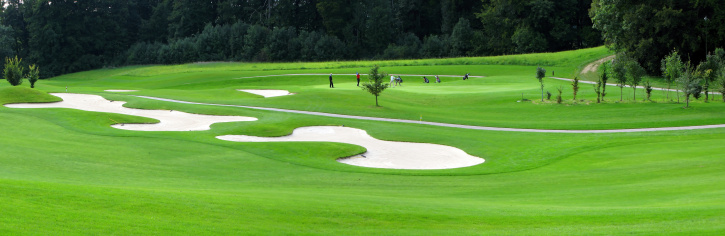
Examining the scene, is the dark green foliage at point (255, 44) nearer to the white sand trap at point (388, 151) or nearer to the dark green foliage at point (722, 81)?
the white sand trap at point (388, 151)

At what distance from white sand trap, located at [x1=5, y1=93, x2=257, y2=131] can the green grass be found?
51.5 inches

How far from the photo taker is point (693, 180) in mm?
16453

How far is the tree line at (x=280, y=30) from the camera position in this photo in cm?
Answer: 10031

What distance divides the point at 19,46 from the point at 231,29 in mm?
45603

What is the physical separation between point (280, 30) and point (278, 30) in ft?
1.33

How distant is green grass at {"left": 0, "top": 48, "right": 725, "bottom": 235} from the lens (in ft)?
33.6

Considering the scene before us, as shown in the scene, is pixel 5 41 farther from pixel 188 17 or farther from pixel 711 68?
pixel 711 68

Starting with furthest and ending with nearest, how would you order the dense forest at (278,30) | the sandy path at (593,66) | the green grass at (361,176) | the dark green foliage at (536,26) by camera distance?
the dense forest at (278,30) < the dark green foliage at (536,26) < the sandy path at (593,66) < the green grass at (361,176)

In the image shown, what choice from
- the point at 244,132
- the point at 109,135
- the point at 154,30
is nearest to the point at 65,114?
the point at 109,135

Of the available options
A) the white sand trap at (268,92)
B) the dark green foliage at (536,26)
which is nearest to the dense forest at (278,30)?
the dark green foliage at (536,26)

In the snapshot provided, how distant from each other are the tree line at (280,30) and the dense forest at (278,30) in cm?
20

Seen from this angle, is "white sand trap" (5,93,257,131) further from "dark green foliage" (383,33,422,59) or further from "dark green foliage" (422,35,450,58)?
"dark green foliage" (422,35,450,58)

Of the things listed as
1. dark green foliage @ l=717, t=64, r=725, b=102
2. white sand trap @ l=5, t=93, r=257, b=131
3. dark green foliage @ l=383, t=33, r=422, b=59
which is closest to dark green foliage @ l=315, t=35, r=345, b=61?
dark green foliage @ l=383, t=33, r=422, b=59

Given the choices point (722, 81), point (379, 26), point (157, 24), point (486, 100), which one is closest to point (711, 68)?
point (722, 81)
